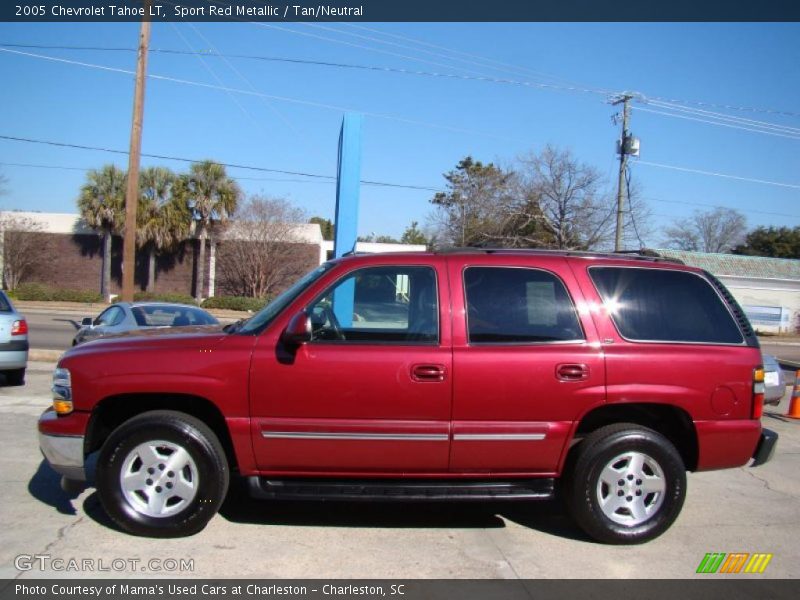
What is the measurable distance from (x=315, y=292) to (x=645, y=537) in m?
2.82

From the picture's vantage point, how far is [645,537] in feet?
14.5

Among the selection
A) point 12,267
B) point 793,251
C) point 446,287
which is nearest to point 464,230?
point 12,267

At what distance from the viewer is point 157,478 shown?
167 inches

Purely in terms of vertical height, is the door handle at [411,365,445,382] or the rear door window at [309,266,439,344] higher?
the rear door window at [309,266,439,344]

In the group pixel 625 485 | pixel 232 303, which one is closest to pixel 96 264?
pixel 232 303

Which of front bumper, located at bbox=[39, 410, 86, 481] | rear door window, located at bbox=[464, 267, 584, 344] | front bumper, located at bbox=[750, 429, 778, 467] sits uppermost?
rear door window, located at bbox=[464, 267, 584, 344]

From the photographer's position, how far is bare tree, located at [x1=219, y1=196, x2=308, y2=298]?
36031 mm

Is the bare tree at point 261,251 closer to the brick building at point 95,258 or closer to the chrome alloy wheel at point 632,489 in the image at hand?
the brick building at point 95,258

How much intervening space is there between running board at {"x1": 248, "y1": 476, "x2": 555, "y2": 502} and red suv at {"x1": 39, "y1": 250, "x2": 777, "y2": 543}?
0.4 inches

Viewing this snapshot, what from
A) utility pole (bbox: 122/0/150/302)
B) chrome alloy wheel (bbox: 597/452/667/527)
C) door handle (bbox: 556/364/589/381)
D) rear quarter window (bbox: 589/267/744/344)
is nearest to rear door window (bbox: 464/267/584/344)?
door handle (bbox: 556/364/589/381)

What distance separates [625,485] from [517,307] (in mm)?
1420

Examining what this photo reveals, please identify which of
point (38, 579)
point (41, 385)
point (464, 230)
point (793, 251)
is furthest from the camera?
point (793, 251)

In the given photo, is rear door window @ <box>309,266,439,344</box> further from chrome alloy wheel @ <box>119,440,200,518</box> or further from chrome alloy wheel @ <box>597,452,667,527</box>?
chrome alloy wheel @ <box>597,452,667,527</box>

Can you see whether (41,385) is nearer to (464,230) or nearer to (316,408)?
(316,408)
